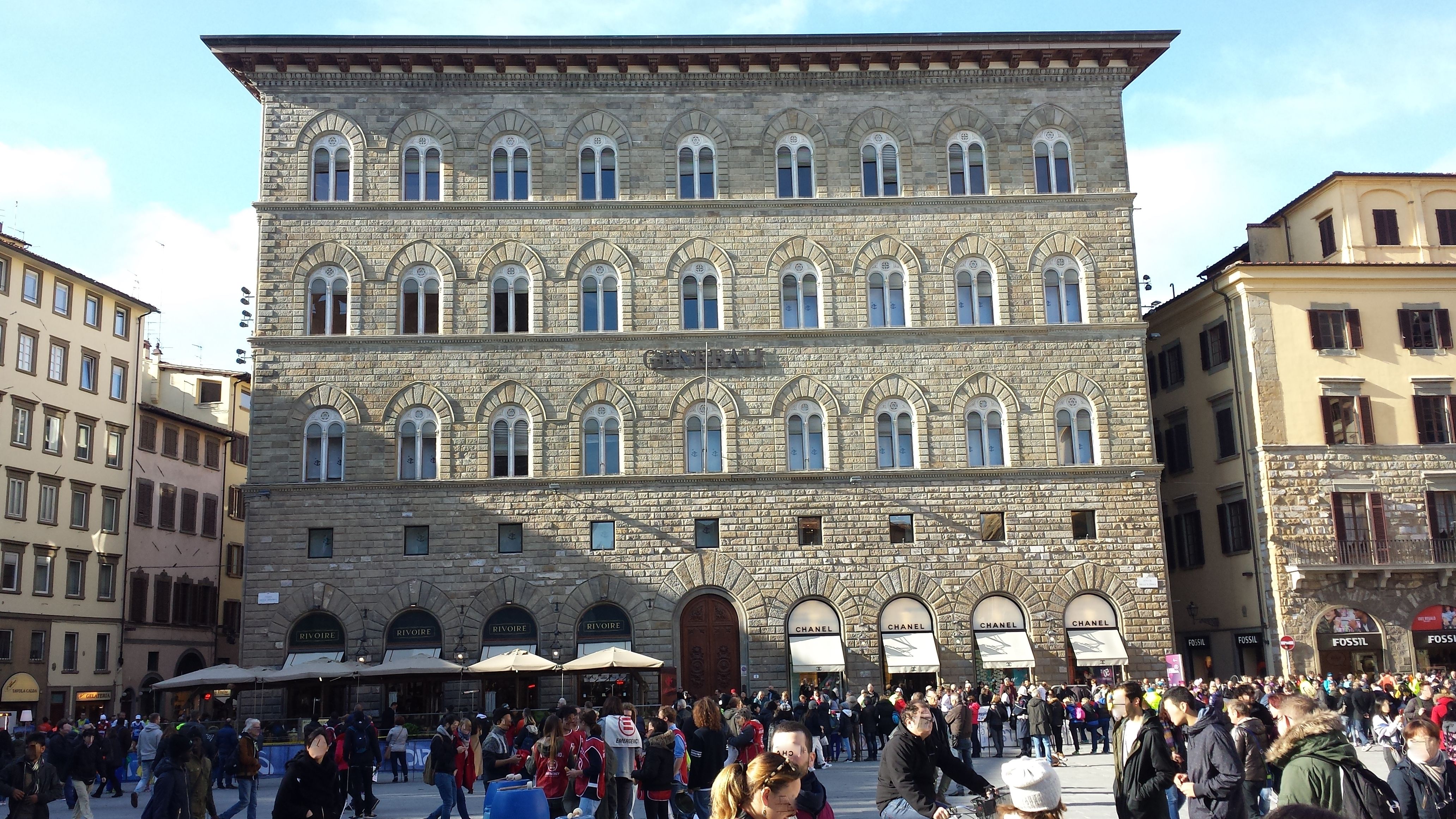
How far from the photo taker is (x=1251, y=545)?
1441 inches

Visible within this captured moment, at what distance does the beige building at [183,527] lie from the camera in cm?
4762

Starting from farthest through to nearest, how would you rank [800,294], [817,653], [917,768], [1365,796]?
[800,294] < [817,653] < [917,768] < [1365,796]

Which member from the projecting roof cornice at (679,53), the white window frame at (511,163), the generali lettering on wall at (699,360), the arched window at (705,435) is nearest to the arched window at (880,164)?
the projecting roof cornice at (679,53)

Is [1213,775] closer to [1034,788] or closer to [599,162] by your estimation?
[1034,788]

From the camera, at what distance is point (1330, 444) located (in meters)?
36.8

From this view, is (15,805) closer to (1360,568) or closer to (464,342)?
(464,342)

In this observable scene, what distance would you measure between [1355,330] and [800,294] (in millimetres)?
16030

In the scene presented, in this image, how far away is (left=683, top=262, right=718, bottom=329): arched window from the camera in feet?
119

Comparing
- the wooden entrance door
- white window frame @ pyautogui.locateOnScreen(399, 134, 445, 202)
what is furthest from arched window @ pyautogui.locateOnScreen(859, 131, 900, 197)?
the wooden entrance door

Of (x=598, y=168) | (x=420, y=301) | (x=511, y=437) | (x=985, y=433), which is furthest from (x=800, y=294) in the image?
(x=420, y=301)

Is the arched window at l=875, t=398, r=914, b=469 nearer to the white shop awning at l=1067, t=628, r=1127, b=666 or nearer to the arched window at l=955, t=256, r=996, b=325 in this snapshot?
the arched window at l=955, t=256, r=996, b=325

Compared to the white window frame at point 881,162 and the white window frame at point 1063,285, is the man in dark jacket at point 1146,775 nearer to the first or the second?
the white window frame at point 1063,285

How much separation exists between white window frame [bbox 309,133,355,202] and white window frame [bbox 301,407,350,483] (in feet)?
20.0

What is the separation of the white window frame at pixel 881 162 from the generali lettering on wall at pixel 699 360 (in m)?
5.81
